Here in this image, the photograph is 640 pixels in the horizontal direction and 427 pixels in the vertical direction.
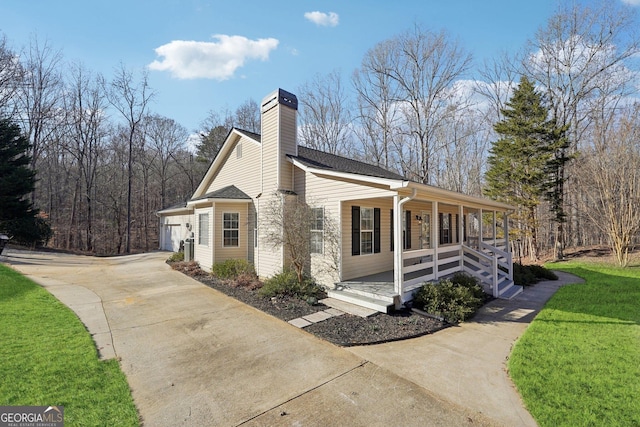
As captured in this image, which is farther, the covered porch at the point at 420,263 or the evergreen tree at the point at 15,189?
the evergreen tree at the point at 15,189

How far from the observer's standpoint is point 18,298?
720cm

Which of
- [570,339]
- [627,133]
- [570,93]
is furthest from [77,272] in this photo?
[570,93]

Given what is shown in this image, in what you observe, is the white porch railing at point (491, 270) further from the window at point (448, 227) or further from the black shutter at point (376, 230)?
the black shutter at point (376, 230)

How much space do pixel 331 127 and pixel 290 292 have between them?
826 inches

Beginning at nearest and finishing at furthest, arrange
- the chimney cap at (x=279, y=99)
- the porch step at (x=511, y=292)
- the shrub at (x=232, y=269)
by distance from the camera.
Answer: the porch step at (x=511, y=292) < the chimney cap at (x=279, y=99) < the shrub at (x=232, y=269)

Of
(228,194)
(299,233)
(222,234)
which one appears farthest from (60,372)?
(228,194)

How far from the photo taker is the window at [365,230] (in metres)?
8.91

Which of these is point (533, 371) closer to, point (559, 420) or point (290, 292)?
point (559, 420)

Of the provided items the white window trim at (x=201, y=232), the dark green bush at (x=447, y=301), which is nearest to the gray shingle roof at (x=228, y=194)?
the white window trim at (x=201, y=232)

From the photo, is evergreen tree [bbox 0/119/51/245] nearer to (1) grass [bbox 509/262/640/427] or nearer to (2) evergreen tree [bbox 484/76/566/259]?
(1) grass [bbox 509/262/640/427]

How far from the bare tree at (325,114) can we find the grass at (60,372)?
22979 mm

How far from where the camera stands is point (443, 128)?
75.5ft

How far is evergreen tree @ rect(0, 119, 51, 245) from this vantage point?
16.3 m

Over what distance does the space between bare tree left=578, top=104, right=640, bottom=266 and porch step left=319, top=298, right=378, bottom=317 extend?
15.7 meters
